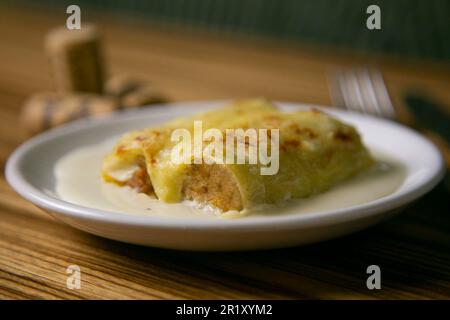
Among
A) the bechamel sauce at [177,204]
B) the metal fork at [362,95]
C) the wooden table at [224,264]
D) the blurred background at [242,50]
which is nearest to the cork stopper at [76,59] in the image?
the blurred background at [242,50]

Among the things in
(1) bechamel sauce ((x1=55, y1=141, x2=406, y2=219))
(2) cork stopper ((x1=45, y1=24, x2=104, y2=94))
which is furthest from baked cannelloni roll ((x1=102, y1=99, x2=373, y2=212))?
(2) cork stopper ((x1=45, y1=24, x2=104, y2=94))

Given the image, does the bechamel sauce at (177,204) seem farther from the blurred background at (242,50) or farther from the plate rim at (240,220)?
the blurred background at (242,50)

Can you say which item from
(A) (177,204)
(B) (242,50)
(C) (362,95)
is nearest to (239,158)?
(A) (177,204)

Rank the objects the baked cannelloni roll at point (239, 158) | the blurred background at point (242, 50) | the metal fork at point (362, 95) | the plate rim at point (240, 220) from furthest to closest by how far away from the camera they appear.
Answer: the blurred background at point (242, 50)
the metal fork at point (362, 95)
the baked cannelloni roll at point (239, 158)
the plate rim at point (240, 220)

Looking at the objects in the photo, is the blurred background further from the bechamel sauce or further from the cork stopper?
the bechamel sauce
